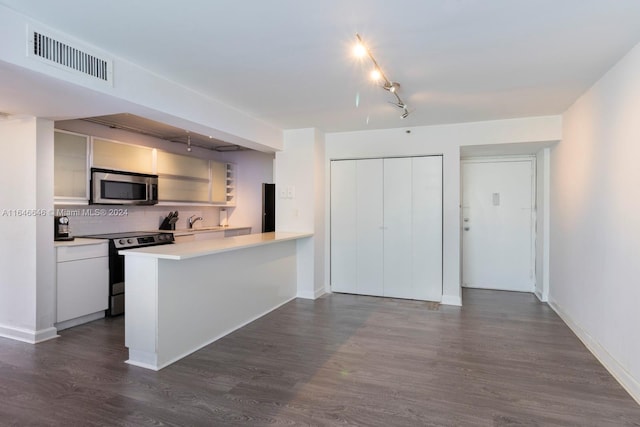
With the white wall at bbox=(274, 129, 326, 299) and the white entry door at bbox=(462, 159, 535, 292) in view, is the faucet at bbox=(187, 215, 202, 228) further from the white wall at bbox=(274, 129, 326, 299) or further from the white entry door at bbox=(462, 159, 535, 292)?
the white entry door at bbox=(462, 159, 535, 292)

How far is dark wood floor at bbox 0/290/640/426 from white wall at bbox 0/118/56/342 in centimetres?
25

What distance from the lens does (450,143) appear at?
15.0ft

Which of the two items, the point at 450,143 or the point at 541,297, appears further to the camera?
the point at 541,297

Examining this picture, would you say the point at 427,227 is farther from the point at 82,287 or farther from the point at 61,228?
the point at 61,228

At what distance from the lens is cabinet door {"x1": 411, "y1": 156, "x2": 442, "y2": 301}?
15.4 ft

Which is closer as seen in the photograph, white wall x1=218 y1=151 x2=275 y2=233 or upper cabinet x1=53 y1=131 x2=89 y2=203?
upper cabinet x1=53 y1=131 x2=89 y2=203

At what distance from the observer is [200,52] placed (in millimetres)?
2498

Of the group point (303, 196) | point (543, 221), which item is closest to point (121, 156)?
point (303, 196)

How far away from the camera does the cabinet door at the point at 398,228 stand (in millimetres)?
4828

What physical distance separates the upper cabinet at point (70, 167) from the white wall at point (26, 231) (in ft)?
1.17

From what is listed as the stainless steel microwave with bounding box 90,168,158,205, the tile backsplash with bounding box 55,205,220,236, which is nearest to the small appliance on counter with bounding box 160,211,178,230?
the tile backsplash with bounding box 55,205,220,236

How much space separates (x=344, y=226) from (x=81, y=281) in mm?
3121

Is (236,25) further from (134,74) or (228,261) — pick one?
(228,261)

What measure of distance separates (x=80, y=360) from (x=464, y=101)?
159 inches
